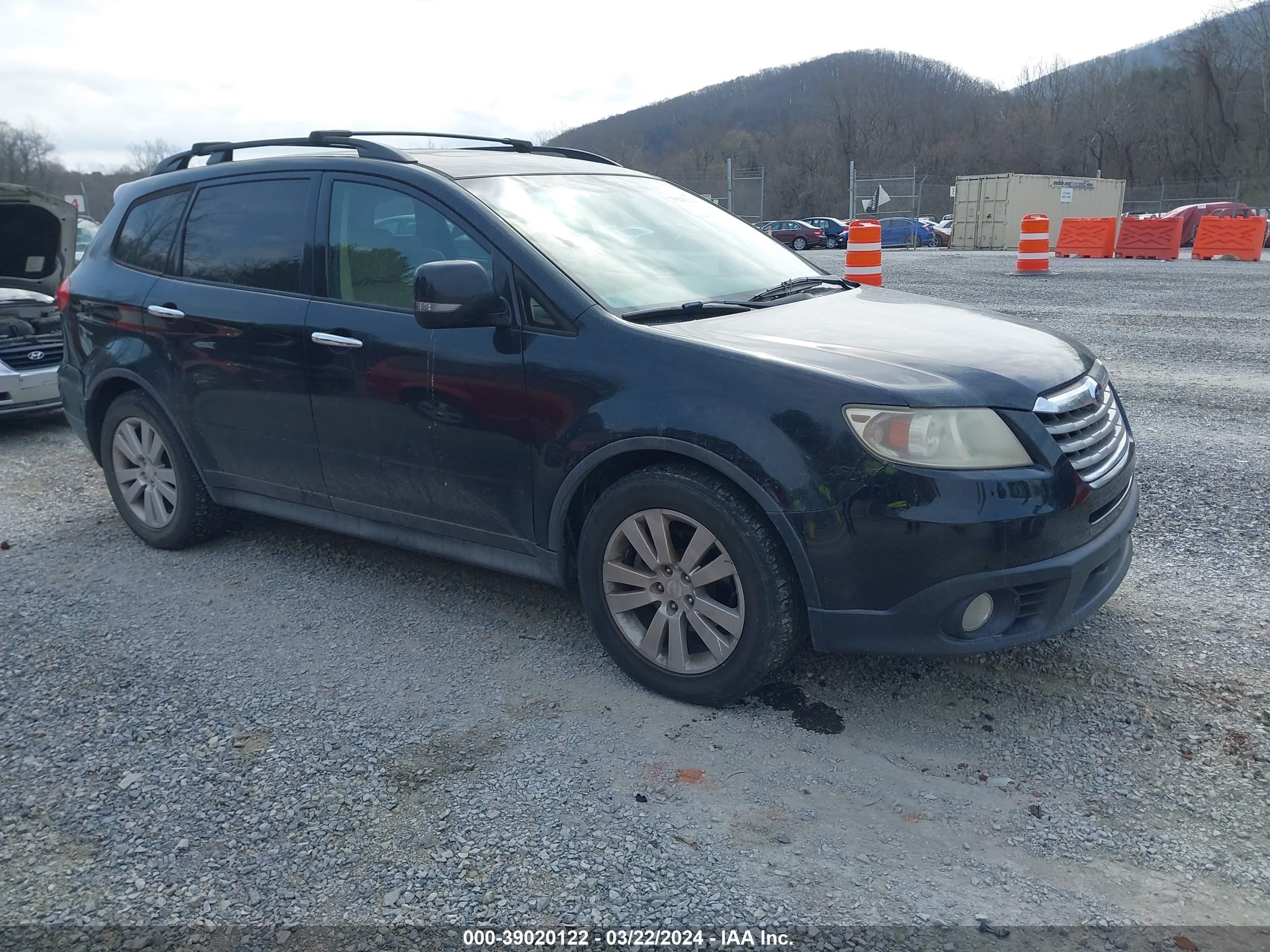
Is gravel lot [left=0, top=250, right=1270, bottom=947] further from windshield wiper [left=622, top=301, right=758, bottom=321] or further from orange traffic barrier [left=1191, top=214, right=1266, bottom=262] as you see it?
orange traffic barrier [left=1191, top=214, right=1266, bottom=262]

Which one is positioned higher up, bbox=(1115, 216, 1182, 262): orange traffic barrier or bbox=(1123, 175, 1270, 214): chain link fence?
bbox=(1123, 175, 1270, 214): chain link fence

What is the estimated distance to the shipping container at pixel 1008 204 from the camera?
30.6 metres

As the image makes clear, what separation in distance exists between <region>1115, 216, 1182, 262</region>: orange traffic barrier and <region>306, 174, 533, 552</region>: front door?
73.1 feet

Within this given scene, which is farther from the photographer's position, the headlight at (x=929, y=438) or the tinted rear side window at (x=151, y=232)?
the tinted rear side window at (x=151, y=232)

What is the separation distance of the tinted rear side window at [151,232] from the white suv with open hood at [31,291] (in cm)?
273

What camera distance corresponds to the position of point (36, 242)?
29.2 feet

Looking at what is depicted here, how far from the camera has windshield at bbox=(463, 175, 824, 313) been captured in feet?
12.1

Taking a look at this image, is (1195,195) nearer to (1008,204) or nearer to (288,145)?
(1008,204)

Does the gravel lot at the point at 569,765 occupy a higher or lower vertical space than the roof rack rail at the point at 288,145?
lower

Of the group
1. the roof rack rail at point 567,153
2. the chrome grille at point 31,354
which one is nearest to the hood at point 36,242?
the chrome grille at point 31,354

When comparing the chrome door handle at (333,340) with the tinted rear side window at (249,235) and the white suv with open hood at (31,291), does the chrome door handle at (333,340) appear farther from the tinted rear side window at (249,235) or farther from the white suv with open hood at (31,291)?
the white suv with open hood at (31,291)

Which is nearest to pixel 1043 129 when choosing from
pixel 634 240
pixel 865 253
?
pixel 865 253

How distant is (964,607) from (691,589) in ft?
2.80

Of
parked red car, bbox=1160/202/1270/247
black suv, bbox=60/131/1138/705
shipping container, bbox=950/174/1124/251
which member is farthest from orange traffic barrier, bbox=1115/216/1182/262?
black suv, bbox=60/131/1138/705
